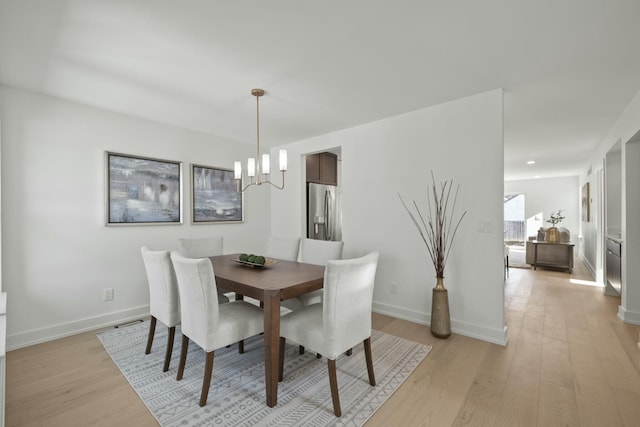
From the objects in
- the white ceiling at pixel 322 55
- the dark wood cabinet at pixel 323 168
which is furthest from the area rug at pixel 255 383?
the dark wood cabinet at pixel 323 168

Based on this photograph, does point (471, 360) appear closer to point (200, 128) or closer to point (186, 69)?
point (186, 69)

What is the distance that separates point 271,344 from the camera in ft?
5.90

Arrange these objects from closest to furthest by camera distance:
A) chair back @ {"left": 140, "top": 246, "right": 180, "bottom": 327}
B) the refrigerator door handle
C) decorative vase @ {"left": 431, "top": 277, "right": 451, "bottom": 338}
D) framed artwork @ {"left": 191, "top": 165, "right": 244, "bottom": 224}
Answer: chair back @ {"left": 140, "top": 246, "right": 180, "bottom": 327} → decorative vase @ {"left": 431, "top": 277, "right": 451, "bottom": 338} → framed artwork @ {"left": 191, "top": 165, "right": 244, "bottom": 224} → the refrigerator door handle

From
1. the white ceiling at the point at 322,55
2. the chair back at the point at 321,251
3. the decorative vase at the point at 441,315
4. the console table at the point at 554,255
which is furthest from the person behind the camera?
the console table at the point at 554,255

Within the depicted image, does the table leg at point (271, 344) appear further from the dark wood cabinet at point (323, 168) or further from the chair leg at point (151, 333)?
the dark wood cabinet at point (323, 168)

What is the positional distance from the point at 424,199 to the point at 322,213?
192 centimetres

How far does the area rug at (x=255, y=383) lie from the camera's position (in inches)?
67.6

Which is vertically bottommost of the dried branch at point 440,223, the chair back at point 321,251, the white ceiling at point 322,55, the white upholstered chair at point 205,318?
the white upholstered chair at point 205,318

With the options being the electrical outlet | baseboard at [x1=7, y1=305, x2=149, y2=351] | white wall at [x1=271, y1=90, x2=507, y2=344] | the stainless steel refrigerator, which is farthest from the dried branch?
the electrical outlet

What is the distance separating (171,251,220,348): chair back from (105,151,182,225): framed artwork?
1752 millimetres

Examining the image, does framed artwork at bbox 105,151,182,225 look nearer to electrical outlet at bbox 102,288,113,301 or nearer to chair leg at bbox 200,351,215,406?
electrical outlet at bbox 102,288,113,301

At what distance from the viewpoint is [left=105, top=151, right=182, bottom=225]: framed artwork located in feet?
10.3

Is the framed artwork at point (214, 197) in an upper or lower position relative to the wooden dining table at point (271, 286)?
upper

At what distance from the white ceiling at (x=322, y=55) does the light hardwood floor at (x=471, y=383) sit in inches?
90.2
